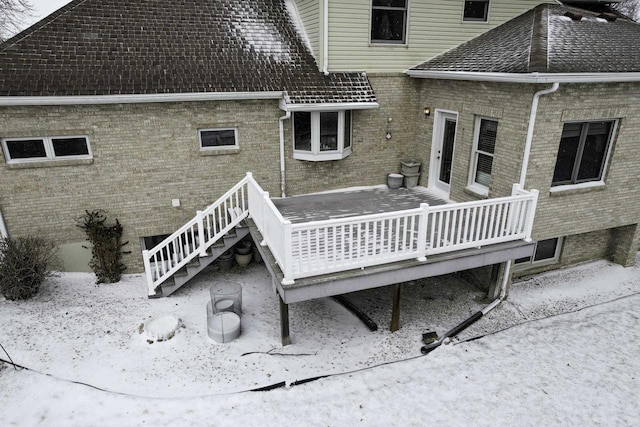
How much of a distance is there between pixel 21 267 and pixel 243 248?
184 inches

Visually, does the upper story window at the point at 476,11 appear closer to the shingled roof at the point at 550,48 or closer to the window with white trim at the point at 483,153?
the shingled roof at the point at 550,48

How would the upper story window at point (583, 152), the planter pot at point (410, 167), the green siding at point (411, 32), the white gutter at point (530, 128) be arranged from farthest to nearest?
the planter pot at point (410, 167) < the green siding at point (411, 32) < the upper story window at point (583, 152) < the white gutter at point (530, 128)

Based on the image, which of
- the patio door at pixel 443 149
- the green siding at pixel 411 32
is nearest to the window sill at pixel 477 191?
the patio door at pixel 443 149

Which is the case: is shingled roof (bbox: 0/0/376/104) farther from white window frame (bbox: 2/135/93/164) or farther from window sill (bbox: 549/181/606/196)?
window sill (bbox: 549/181/606/196)

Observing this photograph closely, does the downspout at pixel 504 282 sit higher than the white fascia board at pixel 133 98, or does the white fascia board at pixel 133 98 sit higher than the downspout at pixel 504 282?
the white fascia board at pixel 133 98

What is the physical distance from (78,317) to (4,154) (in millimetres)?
3706

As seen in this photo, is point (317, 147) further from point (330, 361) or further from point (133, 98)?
point (330, 361)


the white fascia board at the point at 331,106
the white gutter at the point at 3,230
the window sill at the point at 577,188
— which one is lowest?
the white gutter at the point at 3,230

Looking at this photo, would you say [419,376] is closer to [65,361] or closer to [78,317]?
[65,361]

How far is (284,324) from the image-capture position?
7445 millimetres

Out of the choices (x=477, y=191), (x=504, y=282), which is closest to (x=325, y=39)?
(x=477, y=191)

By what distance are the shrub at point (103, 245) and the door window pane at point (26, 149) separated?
1572 millimetres

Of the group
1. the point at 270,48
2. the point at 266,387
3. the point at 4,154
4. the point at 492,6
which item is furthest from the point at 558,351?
the point at 4,154

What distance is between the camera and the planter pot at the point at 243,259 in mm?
10430
